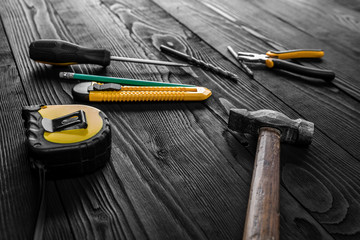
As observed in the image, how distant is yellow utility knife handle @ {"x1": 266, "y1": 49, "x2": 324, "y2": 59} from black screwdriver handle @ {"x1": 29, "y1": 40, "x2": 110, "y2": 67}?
0.62 m

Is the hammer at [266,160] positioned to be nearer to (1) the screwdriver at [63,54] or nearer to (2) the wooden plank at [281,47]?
(2) the wooden plank at [281,47]

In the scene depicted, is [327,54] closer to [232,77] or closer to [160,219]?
[232,77]

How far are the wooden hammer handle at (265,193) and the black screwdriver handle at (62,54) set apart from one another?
22.7 inches

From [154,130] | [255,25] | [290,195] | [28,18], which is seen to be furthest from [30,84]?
[255,25]

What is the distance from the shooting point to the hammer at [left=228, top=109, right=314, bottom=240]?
64cm

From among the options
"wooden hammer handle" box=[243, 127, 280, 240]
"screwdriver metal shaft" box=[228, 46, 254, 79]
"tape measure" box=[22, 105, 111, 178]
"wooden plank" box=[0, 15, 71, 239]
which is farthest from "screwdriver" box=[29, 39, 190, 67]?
"wooden hammer handle" box=[243, 127, 280, 240]

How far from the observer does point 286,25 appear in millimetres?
1675

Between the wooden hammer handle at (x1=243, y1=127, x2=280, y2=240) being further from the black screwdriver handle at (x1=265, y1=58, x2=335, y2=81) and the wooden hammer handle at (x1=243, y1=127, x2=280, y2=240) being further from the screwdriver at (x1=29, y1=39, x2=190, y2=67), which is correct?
the screwdriver at (x1=29, y1=39, x2=190, y2=67)

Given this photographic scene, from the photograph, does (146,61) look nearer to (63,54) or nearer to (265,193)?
(63,54)

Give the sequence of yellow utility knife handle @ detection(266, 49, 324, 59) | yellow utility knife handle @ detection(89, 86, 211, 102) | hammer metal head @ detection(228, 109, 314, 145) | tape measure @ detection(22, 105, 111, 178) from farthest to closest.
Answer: yellow utility knife handle @ detection(266, 49, 324, 59), yellow utility knife handle @ detection(89, 86, 211, 102), hammer metal head @ detection(228, 109, 314, 145), tape measure @ detection(22, 105, 111, 178)

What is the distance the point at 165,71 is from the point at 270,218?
2.32ft

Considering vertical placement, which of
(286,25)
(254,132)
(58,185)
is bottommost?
(58,185)

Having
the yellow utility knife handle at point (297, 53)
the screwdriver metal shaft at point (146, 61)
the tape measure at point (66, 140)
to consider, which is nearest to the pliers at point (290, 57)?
the yellow utility knife handle at point (297, 53)

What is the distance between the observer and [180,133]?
0.96 metres
